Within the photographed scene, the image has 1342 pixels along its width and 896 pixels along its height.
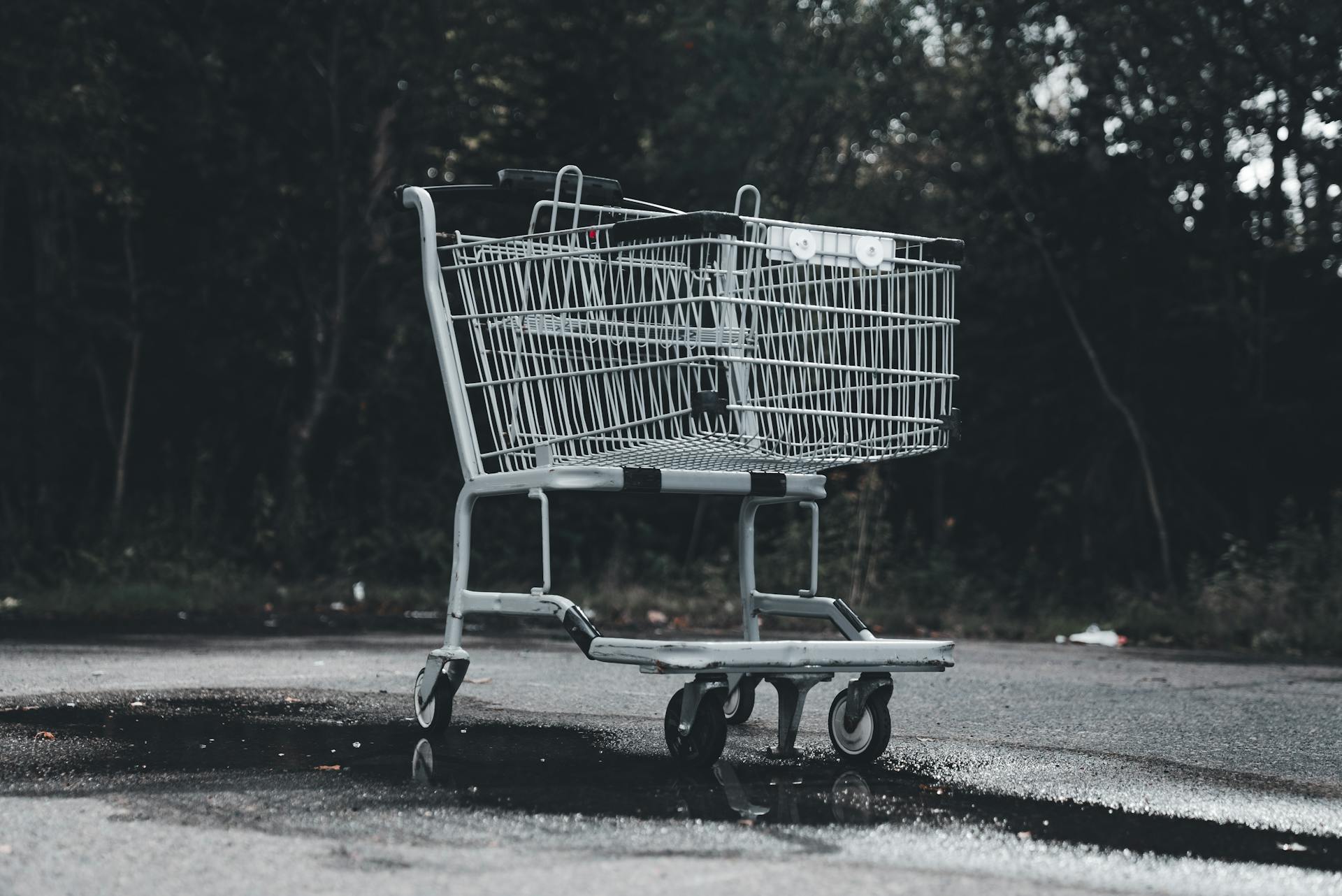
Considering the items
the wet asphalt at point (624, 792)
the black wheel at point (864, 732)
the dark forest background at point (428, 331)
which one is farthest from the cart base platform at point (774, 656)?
the dark forest background at point (428, 331)

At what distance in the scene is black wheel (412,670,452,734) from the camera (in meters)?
5.18

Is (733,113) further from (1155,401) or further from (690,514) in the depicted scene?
(1155,401)

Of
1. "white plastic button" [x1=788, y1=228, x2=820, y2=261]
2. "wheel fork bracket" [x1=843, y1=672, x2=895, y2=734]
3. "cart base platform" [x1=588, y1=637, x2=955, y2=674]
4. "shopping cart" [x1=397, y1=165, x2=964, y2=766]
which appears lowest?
"wheel fork bracket" [x1=843, y1=672, x2=895, y2=734]

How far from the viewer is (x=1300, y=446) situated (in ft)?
43.1

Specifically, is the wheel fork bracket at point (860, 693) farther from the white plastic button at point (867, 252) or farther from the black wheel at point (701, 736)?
the white plastic button at point (867, 252)

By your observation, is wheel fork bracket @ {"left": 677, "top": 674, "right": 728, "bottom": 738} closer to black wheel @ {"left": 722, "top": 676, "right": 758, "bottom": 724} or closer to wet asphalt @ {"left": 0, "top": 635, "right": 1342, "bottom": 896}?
wet asphalt @ {"left": 0, "top": 635, "right": 1342, "bottom": 896}

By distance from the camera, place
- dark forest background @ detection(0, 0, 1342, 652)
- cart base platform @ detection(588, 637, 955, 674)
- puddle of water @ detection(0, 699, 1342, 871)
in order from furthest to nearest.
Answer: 1. dark forest background @ detection(0, 0, 1342, 652)
2. cart base platform @ detection(588, 637, 955, 674)
3. puddle of water @ detection(0, 699, 1342, 871)

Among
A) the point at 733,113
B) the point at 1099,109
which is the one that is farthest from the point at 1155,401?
the point at 733,113

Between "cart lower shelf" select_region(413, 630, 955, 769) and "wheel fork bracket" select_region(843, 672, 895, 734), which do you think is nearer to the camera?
"cart lower shelf" select_region(413, 630, 955, 769)

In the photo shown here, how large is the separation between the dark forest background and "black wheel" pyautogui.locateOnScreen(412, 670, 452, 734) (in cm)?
702

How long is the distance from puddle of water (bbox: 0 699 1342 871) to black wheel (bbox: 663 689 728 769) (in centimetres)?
6

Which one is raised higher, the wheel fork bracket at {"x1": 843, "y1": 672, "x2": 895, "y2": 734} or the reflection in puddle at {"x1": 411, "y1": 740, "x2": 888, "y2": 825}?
the wheel fork bracket at {"x1": 843, "y1": 672, "x2": 895, "y2": 734}

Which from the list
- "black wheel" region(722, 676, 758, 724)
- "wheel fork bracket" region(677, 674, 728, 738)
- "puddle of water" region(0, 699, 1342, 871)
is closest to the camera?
"puddle of water" region(0, 699, 1342, 871)

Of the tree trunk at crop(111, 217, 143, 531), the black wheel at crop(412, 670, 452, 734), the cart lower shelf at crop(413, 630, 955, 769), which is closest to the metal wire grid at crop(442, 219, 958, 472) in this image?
the cart lower shelf at crop(413, 630, 955, 769)
